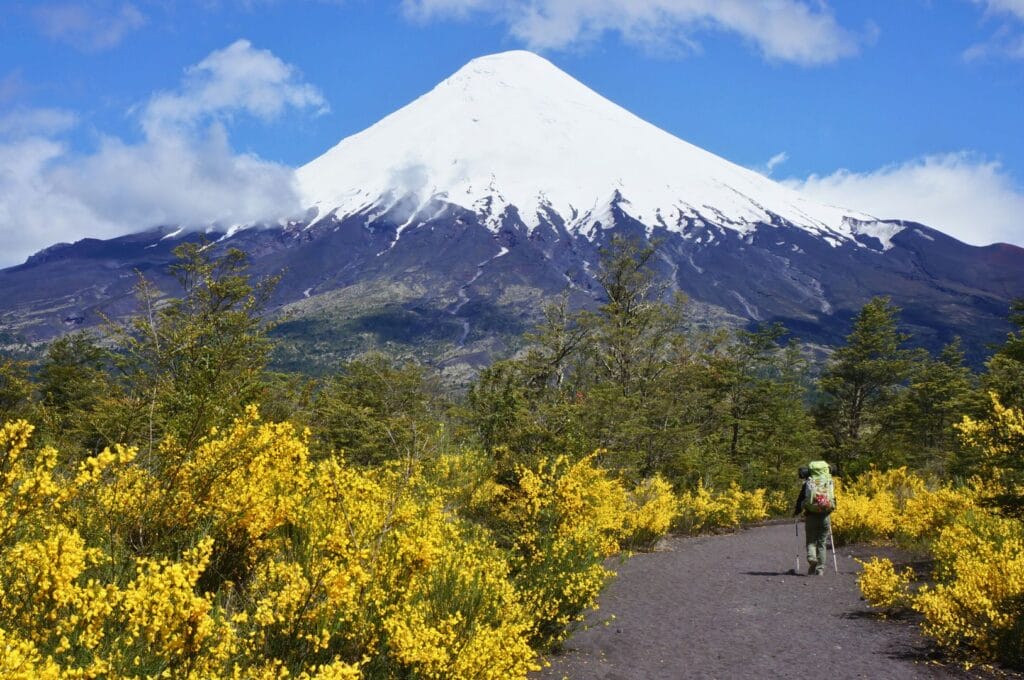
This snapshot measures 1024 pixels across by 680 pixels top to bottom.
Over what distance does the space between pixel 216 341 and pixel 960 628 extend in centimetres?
1293

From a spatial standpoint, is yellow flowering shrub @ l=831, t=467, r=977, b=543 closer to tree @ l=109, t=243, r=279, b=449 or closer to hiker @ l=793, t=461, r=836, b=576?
hiker @ l=793, t=461, r=836, b=576

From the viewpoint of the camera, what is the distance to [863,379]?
32812 mm

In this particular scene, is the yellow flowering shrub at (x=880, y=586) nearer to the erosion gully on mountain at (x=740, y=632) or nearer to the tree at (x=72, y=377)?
the erosion gully on mountain at (x=740, y=632)

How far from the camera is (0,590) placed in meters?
2.39

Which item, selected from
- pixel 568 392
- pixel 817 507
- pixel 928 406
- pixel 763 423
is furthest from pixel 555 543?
pixel 928 406

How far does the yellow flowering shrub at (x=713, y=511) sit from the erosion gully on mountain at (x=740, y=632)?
4979mm

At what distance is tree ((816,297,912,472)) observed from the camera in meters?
32.4

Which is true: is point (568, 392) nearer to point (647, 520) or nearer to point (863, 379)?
point (647, 520)

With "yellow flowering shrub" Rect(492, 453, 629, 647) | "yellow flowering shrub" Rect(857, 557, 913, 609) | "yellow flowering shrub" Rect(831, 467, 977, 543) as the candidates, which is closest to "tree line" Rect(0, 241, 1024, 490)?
"yellow flowering shrub" Rect(492, 453, 629, 647)

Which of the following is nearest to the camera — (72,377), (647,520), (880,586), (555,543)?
(555,543)

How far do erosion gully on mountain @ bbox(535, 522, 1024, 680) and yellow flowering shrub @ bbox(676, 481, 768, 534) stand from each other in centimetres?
498

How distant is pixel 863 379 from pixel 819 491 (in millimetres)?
26398

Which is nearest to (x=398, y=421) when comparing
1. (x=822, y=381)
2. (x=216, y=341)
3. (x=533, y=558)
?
(x=216, y=341)

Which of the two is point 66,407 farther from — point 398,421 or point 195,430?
Answer: point 195,430
